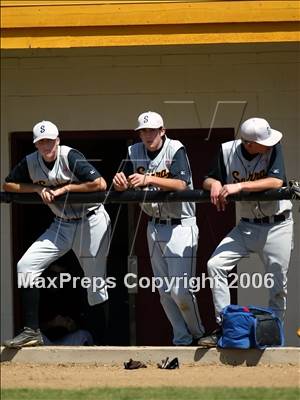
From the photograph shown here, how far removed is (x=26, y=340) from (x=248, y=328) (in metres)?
1.73

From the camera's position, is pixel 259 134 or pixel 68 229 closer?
pixel 259 134

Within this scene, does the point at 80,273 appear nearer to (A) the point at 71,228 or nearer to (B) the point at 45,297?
(B) the point at 45,297

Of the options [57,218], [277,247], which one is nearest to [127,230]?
[57,218]

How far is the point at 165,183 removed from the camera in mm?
8359

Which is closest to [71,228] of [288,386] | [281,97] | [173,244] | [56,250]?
[56,250]

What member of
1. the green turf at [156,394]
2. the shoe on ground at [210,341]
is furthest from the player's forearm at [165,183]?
the green turf at [156,394]

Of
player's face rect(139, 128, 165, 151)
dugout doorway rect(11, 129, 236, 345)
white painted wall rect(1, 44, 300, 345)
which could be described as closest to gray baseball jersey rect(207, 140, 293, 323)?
player's face rect(139, 128, 165, 151)

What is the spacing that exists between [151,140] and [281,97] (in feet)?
8.98

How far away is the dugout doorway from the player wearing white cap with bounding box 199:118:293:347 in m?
2.58

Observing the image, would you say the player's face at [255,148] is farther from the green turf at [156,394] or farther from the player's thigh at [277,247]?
the green turf at [156,394]

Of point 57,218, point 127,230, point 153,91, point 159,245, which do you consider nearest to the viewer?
point 159,245

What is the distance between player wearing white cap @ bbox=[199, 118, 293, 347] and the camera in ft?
27.0

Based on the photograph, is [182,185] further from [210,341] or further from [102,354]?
[102,354]

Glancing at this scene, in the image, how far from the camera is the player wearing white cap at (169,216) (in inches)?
332
